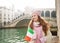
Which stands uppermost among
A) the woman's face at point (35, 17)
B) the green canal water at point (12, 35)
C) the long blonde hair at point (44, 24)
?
the woman's face at point (35, 17)

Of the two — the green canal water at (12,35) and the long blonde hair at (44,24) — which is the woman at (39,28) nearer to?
the long blonde hair at (44,24)

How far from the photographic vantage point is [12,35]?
7.59 feet

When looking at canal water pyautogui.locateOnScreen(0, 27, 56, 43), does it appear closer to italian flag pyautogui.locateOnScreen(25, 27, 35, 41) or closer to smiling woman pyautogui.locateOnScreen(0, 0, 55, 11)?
italian flag pyautogui.locateOnScreen(25, 27, 35, 41)

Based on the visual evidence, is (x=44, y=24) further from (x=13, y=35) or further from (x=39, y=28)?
(x=13, y=35)

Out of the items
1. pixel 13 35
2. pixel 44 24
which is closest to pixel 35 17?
pixel 44 24

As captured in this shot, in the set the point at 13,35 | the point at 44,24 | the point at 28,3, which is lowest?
the point at 13,35

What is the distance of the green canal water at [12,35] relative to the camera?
229 cm

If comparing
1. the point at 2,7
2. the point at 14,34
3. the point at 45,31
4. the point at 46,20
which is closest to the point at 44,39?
the point at 45,31

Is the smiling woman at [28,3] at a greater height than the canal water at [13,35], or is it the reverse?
the smiling woman at [28,3]

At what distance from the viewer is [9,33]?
91.5 inches

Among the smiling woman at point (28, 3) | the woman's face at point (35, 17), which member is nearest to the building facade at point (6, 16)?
the smiling woman at point (28, 3)

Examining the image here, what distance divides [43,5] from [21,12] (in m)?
0.32

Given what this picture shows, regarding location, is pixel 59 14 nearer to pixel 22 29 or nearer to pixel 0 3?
pixel 22 29

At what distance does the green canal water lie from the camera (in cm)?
229
